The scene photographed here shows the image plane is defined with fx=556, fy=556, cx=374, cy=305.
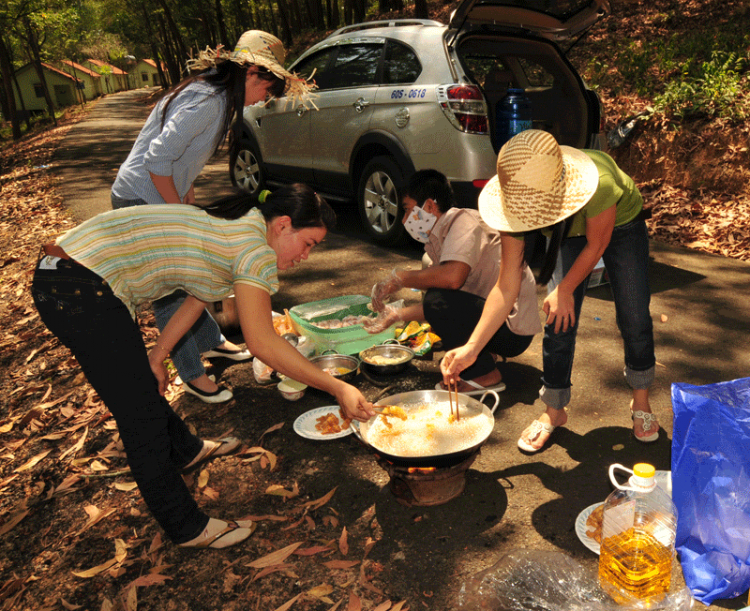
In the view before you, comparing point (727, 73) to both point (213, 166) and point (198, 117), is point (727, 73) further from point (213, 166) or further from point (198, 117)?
point (213, 166)

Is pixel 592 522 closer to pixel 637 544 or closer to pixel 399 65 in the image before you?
pixel 637 544

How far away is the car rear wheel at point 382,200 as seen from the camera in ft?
21.1

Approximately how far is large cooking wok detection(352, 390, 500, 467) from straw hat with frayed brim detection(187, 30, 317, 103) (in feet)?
6.65

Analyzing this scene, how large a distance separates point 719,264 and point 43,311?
6629mm

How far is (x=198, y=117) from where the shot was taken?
3.29m

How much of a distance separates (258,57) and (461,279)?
1.93 meters

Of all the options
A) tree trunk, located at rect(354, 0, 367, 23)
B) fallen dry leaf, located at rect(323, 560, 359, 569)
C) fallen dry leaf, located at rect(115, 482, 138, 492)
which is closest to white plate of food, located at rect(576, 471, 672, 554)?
fallen dry leaf, located at rect(323, 560, 359, 569)

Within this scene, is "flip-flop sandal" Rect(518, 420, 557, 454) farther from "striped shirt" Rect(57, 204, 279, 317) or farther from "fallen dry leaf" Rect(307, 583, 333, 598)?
"striped shirt" Rect(57, 204, 279, 317)

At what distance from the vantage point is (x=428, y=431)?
293cm

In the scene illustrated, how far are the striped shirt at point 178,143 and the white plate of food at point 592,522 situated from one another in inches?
115

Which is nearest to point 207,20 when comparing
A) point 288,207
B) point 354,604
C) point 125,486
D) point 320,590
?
point 125,486

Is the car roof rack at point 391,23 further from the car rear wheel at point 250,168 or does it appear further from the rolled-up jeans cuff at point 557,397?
the rolled-up jeans cuff at point 557,397

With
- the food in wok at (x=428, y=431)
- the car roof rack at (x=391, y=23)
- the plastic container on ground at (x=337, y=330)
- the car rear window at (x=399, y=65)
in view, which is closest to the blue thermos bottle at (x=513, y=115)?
the car rear window at (x=399, y=65)

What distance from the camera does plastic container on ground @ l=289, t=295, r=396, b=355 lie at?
452 centimetres
